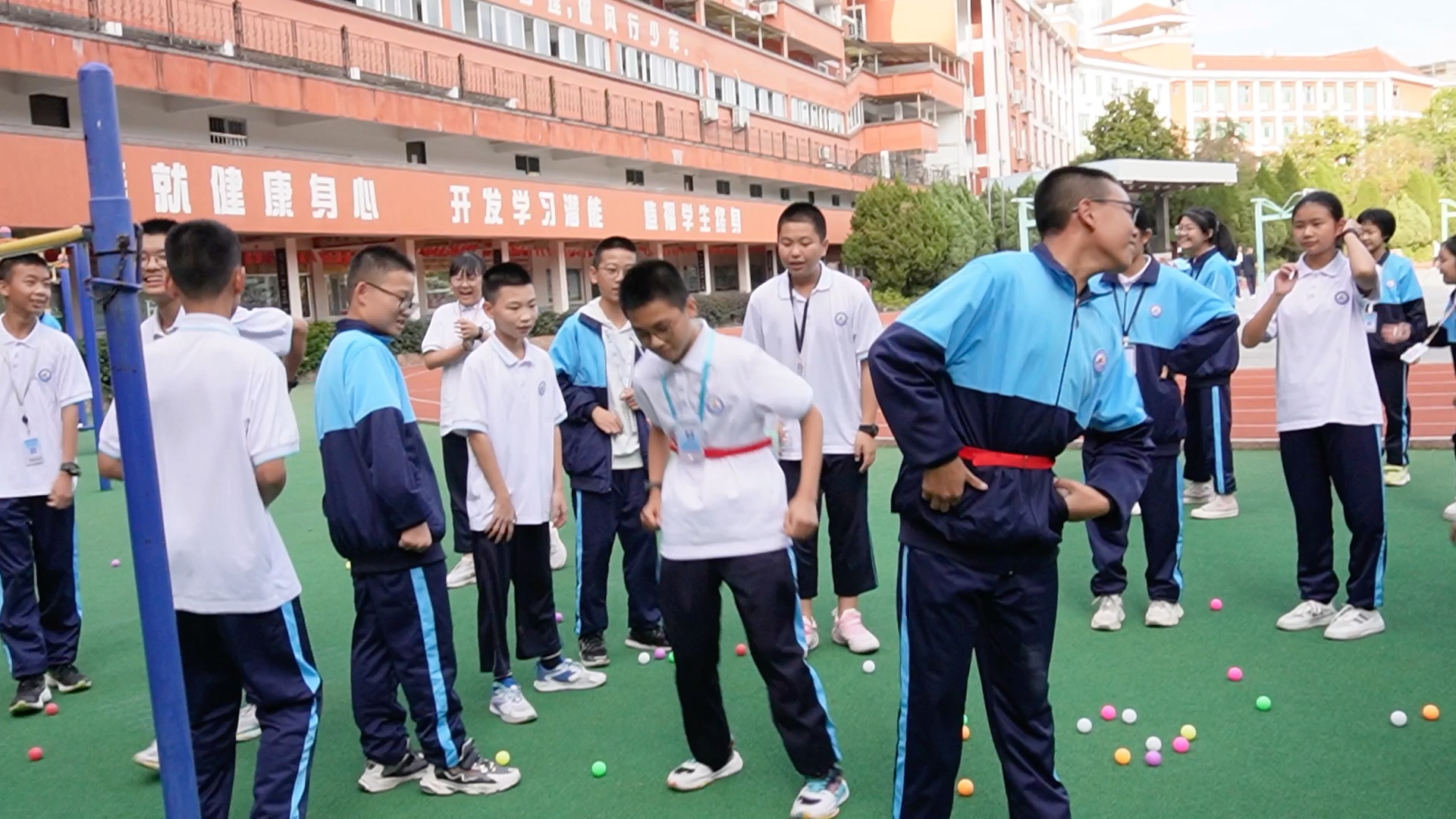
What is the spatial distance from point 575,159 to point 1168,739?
31.4 m

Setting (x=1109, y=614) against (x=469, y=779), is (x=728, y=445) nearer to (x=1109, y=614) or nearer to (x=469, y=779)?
(x=469, y=779)

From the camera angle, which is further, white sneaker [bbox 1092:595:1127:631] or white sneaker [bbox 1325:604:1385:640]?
white sneaker [bbox 1092:595:1127:631]

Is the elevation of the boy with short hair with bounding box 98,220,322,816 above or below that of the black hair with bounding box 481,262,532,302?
below

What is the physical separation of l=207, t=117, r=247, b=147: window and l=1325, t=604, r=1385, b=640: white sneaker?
21895 millimetres

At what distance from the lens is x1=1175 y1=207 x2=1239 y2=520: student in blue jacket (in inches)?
296

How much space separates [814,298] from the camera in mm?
5504

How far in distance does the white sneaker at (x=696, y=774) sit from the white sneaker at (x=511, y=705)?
88cm

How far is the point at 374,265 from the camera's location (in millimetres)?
4137

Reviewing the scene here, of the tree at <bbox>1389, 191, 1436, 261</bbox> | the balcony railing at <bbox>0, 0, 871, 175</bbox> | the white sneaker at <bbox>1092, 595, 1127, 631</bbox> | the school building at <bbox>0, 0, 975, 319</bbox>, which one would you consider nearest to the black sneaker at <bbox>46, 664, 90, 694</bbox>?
the white sneaker at <bbox>1092, 595, 1127, 631</bbox>

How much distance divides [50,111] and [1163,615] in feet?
66.1

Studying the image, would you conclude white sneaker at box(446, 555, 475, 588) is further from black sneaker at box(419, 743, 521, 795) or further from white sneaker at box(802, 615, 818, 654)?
black sneaker at box(419, 743, 521, 795)

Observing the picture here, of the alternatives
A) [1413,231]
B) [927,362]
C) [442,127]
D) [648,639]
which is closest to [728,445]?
[927,362]

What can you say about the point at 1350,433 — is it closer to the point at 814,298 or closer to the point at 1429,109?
the point at 814,298

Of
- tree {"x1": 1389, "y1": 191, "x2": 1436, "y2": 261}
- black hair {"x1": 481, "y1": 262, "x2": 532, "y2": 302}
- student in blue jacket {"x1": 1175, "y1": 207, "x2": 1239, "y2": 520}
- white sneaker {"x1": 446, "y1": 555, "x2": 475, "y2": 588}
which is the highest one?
tree {"x1": 1389, "y1": 191, "x2": 1436, "y2": 261}
